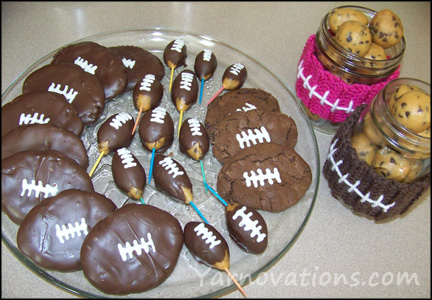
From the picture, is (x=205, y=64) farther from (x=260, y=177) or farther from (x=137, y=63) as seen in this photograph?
(x=260, y=177)

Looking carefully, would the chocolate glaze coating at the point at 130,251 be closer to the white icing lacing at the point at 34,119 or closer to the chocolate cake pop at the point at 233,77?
the white icing lacing at the point at 34,119

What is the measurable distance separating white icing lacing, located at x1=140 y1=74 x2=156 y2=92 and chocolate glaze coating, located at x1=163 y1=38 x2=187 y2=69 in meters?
0.13

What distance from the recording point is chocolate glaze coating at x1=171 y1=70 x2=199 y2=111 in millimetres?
1370

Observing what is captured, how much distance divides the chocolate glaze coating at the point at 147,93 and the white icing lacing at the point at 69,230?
1.53 ft

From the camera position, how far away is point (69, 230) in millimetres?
1052

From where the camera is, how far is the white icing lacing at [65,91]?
4.31 ft

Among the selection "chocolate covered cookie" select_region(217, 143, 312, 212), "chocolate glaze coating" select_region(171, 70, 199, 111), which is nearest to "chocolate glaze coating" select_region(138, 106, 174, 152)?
"chocolate glaze coating" select_region(171, 70, 199, 111)

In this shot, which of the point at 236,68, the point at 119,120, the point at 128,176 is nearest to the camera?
the point at 128,176

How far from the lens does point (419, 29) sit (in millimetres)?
2059

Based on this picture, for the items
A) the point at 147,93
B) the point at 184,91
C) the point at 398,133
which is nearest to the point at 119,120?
the point at 147,93

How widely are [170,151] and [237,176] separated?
26 cm

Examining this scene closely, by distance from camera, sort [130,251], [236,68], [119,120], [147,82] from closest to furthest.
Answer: [130,251] → [119,120] → [147,82] → [236,68]

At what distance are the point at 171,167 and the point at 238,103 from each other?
1.25 feet

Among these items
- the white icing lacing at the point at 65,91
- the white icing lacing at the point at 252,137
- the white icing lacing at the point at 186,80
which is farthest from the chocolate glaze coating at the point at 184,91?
the white icing lacing at the point at 65,91
